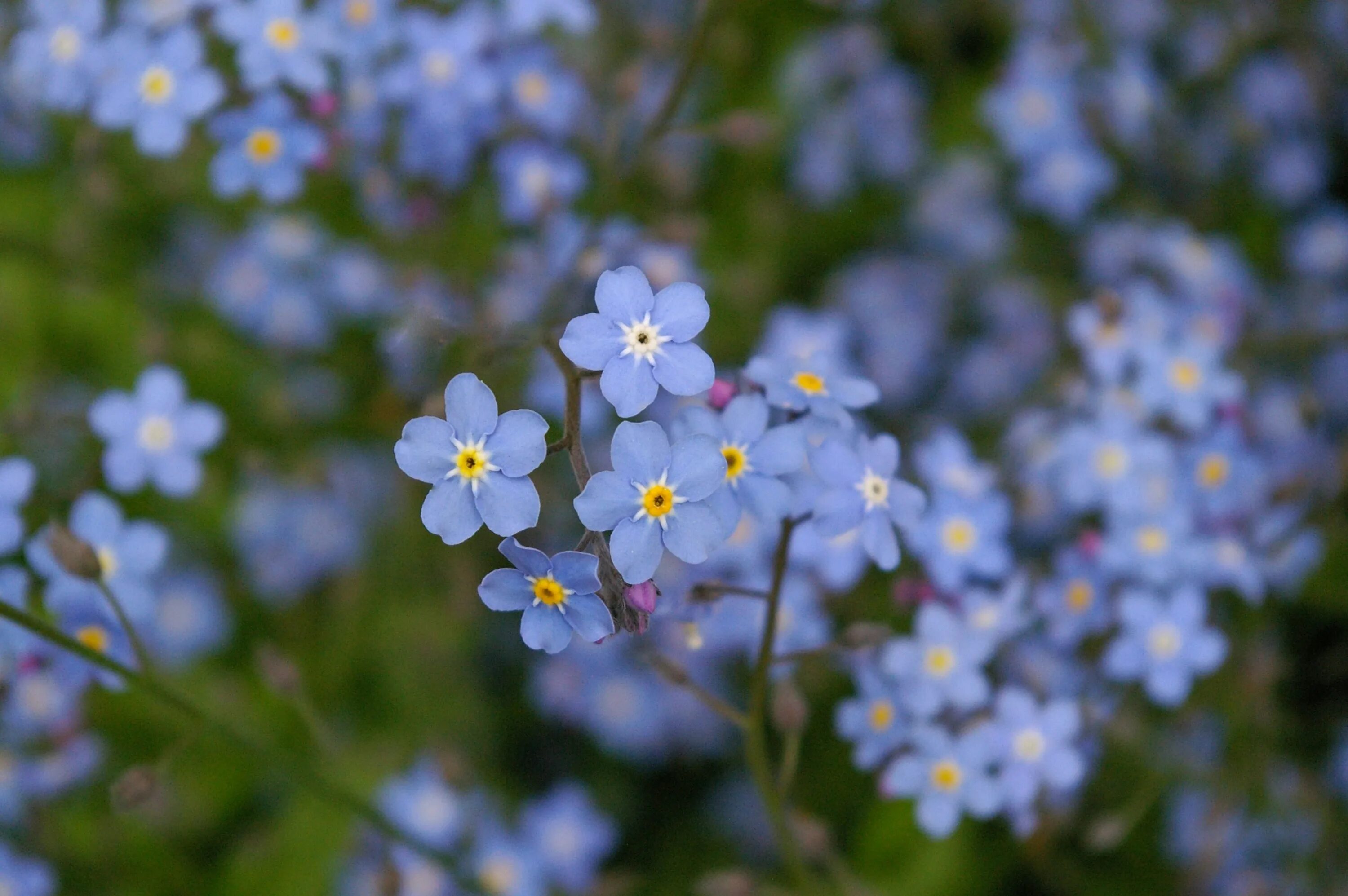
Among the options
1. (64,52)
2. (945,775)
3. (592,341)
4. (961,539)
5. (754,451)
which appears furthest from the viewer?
(64,52)

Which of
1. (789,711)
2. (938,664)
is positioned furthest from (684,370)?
(938,664)

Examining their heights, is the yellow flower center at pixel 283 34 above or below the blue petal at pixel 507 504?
above

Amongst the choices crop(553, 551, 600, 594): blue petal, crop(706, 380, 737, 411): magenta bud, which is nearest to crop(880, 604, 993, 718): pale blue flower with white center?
crop(706, 380, 737, 411): magenta bud

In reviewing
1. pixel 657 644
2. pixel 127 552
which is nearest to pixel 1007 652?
pixel 657 644

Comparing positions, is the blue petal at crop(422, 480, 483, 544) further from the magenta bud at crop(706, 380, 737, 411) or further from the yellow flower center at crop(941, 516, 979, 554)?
the yellow flower center at crop(941, 516, 979, 554)

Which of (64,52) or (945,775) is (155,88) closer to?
(64,52)

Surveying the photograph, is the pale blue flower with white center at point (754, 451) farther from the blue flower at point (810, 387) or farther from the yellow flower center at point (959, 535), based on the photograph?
the yellow flower center at point (959, 535)

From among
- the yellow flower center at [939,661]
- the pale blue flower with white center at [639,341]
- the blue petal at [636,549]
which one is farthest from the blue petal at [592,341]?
the yellow flower center at [939,661]
